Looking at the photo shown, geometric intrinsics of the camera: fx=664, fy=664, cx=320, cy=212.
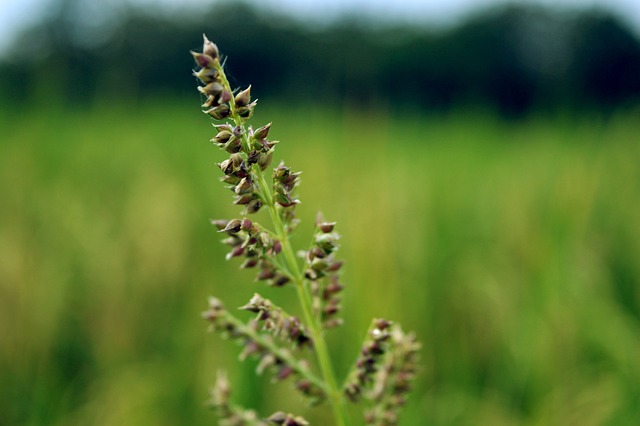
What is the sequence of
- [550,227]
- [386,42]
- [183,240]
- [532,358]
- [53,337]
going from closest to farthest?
[532,358] < [550,227] < [53,337] < [183,240] < [386,42]

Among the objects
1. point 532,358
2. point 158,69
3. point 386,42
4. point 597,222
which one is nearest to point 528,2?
point 386,42

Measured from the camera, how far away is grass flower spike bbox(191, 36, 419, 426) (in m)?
0.63

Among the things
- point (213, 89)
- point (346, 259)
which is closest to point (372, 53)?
point (346, 259)

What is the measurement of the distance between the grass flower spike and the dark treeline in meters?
17.3

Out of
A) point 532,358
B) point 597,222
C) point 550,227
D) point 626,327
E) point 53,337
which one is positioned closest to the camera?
point 532,358

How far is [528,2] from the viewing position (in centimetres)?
3703

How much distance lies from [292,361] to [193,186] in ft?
14.4

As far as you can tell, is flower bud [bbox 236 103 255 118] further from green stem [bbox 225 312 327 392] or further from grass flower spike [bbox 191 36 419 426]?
green stem [bbox 225 312 327 392]

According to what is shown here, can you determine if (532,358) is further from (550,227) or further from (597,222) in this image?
(597,222)

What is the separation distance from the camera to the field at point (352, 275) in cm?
256

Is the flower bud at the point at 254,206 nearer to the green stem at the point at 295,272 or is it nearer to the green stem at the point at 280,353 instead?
the green stem at the point at 295,272

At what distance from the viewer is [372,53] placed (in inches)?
968

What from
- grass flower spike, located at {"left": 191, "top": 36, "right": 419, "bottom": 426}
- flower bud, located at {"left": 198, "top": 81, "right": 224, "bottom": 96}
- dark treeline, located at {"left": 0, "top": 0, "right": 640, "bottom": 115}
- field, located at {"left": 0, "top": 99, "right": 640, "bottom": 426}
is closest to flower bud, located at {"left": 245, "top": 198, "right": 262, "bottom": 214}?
grass flower spike, located at {"left": 191, "top": 36, "right": 419, "bottom": 426}

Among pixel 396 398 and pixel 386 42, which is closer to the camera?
pixel 396 398
